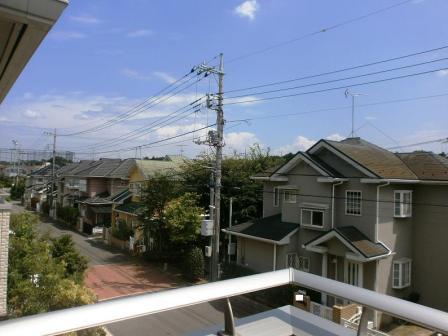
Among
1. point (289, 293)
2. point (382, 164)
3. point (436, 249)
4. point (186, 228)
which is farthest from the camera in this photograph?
point (186, 228)

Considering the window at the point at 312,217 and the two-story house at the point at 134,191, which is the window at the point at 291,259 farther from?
the two-story house at the point at 134,191

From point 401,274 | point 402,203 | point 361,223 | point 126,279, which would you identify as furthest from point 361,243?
point 126,279

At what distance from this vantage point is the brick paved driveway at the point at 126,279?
18625 mm

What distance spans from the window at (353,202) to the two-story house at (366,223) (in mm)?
44

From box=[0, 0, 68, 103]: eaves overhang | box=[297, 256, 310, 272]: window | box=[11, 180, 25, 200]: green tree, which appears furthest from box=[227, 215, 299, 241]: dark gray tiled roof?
box=[11, 180, 25, 200]: green tree

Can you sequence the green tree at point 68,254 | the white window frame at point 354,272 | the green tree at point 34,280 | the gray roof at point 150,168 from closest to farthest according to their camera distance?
1. the green tree at point 34,280
2. the white window frame at point 354,272
3. the green tree at point 68,254
4. the gray roof at point 150,168

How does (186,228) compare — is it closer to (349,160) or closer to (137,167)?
(349,160)

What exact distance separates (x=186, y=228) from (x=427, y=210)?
12317mm

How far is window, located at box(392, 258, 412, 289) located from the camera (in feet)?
55.7

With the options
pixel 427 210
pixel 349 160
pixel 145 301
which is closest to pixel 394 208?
pixel 427 210

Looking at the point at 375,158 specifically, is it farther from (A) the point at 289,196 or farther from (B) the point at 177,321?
(B) the point at 177,321

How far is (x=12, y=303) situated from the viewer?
1027cm

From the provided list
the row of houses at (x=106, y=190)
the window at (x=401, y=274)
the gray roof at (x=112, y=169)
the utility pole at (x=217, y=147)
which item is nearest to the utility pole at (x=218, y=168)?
the utility pole at (x=217, y=147)

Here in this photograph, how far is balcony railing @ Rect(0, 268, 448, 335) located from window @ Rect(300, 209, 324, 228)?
16.5 metres
